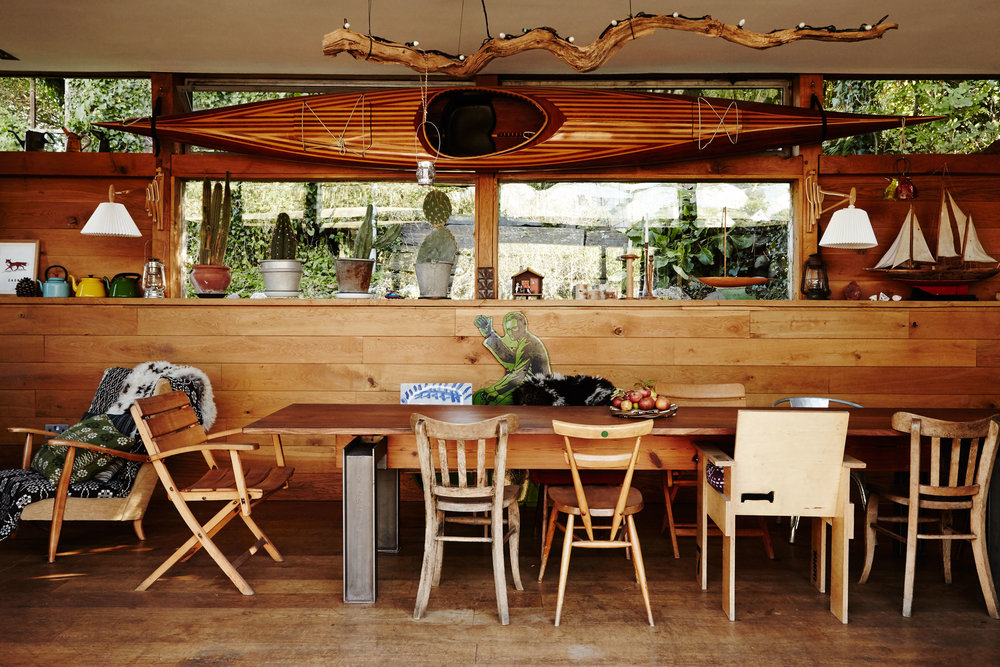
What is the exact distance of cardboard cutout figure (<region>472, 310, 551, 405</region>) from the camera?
455 cm

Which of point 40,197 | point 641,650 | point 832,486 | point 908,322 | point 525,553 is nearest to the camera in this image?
point 641,650

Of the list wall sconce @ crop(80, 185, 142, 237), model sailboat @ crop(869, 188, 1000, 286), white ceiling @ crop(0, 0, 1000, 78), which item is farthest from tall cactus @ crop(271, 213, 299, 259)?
model sailboat @ crop(869, 188, 1000, 286)

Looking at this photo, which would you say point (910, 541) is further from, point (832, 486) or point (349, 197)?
point (349, 197)

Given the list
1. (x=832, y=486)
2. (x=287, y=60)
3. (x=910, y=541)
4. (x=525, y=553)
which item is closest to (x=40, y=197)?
(x=287, y=60)

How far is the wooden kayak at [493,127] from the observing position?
4.56 metres

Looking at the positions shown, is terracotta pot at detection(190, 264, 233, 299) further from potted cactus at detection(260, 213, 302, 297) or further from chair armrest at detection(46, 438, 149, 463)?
chair armrest at detection(46, 438, 149, 463)

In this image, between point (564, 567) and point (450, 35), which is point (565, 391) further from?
point (450, 35)

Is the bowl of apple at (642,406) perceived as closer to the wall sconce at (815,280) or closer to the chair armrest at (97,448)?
the wall sconce at (815,280)

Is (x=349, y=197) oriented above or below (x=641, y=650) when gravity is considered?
above

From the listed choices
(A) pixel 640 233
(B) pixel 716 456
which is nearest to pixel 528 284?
(A) pixel 640 233

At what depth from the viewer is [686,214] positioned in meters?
5.05

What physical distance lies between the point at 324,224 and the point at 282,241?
1.10 ft

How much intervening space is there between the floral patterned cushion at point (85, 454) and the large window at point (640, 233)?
2.65 meters

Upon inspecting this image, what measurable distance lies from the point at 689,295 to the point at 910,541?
7.96 ft
